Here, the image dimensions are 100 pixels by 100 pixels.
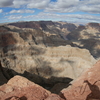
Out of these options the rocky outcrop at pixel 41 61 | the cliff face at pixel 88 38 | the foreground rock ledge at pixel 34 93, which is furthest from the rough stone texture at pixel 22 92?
the cliff face at pixel 88 38

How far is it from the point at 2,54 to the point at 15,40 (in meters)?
9.44

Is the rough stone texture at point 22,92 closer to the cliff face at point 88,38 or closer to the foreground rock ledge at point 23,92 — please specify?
the foreground rock ledge at point 23,92

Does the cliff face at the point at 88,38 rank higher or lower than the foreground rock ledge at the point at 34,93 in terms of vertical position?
lower

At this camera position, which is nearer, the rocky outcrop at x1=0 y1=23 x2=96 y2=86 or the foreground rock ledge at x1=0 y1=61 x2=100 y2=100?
the foreground rock ledge at x1=0 y1=61 x2=100 y2=100

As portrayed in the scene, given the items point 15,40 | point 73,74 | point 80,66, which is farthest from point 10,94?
point 15,40

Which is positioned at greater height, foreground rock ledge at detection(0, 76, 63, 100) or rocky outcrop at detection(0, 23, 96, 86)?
foreground rock ledge at detection(0, 76, 63, 100)

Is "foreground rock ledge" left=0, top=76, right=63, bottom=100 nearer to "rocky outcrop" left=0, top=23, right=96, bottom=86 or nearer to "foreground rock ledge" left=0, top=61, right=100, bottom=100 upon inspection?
"foreground rock ledge" left=0, top=61, right=100, bottom=100

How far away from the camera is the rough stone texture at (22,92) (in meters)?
9.55

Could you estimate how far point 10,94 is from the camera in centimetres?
1003

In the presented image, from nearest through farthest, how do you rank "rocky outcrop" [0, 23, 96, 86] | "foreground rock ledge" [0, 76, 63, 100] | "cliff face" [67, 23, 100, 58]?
"foreground rock ledge" [0, 76, 63, 100] < "rocky outcrop" [0, 23, 96, 86] < "cliff face" [67, 23, 100, 58]

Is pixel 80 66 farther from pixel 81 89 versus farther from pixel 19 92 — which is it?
pixel 19 92

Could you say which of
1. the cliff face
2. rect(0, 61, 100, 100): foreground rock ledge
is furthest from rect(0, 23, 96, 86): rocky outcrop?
the cliff face

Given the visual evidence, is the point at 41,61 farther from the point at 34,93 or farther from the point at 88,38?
the point at 88,38

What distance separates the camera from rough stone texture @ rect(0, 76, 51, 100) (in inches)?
376
